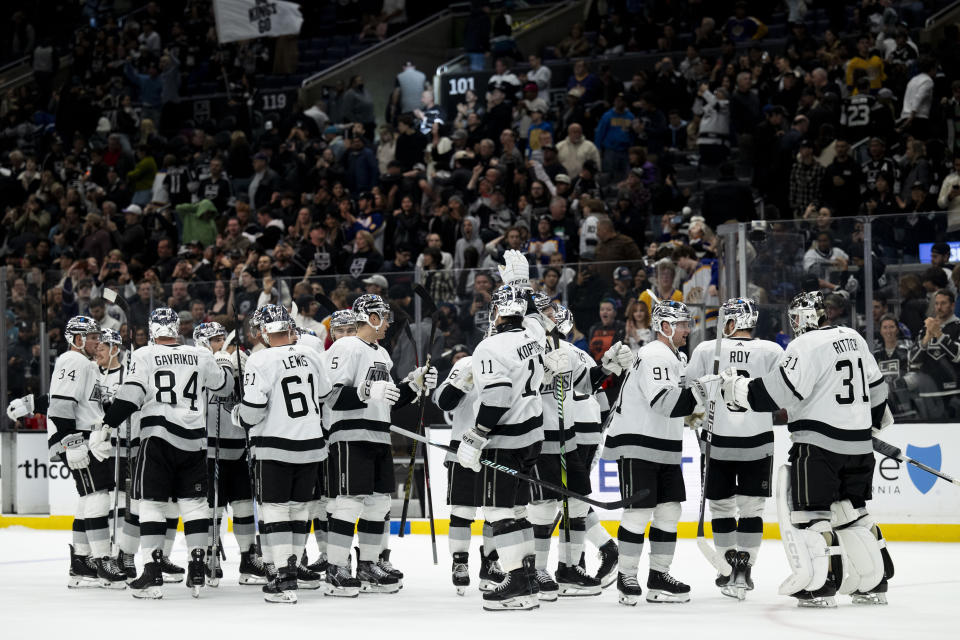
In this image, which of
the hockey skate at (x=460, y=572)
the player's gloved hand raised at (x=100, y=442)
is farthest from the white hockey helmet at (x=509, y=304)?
the player's gloved hand raised at (x=100, y=442)

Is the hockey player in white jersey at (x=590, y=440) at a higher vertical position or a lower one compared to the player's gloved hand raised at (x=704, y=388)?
lower

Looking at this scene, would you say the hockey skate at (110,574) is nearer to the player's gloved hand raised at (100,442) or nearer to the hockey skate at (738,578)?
the player's gloved hand raised at (100,442)

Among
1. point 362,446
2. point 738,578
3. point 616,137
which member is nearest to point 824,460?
point 738,578

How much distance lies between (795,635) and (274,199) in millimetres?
10570

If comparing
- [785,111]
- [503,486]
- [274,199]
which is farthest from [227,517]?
[785,111]

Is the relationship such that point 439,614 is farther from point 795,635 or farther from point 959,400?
point 959,400

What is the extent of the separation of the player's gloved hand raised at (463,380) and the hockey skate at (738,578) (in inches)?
76.6

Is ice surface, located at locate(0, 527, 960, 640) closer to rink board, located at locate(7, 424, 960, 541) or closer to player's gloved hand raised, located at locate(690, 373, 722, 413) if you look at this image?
player's gloved hand raised, located at locate(690, 373, 722, 413)

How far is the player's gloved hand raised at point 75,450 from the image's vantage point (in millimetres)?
8828

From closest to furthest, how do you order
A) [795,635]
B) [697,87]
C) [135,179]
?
[795,635], [697,87], [135,179]

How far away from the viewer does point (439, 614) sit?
7.72 meters

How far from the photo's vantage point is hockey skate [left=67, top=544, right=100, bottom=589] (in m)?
9.14

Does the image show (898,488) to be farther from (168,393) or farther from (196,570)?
(168,393)

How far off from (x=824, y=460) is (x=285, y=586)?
10.4 feet
